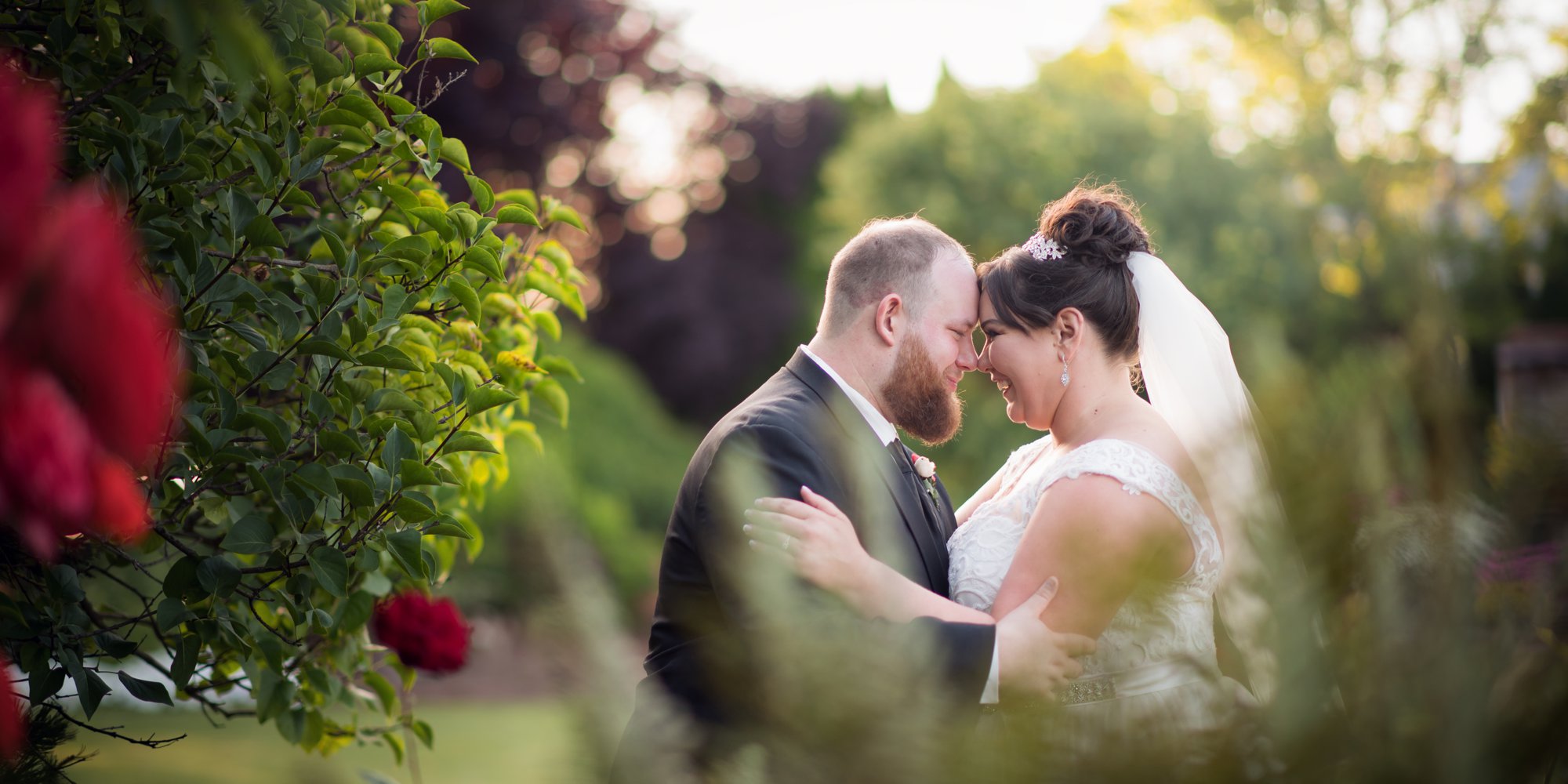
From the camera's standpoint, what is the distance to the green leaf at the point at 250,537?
256 centimetres

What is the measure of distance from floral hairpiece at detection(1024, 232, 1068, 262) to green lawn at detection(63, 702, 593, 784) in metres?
4.21

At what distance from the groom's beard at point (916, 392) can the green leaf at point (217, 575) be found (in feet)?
8.92

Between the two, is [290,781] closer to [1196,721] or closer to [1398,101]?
[1196,721]

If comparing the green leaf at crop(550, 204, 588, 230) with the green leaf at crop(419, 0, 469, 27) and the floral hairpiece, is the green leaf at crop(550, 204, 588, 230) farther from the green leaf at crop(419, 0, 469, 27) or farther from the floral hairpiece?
the floral hairpiece

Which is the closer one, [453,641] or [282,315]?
[282,315]

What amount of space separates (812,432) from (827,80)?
3152 centimetres

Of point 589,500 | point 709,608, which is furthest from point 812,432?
point 589,500

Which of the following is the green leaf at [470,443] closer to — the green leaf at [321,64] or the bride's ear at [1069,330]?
the green leaf at [321,64]

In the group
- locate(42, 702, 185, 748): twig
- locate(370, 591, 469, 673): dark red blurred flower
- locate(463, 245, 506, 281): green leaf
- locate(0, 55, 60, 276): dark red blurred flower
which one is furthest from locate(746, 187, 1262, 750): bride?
locate(370, 591, 469, 673): dark red blurred flower

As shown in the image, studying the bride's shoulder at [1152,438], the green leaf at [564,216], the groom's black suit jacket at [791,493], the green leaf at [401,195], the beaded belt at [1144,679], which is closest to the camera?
the beaded belt at [1144,679]

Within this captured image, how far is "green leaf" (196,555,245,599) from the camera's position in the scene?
2.54 meters

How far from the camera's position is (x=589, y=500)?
1611 centimetres

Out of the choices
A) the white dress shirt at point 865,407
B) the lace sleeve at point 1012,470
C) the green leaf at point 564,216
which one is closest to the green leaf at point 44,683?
the green leaf at point 564,216

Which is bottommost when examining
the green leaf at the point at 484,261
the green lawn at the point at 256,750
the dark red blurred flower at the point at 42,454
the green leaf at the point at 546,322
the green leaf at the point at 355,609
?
the green lawn at the point at 256,750
